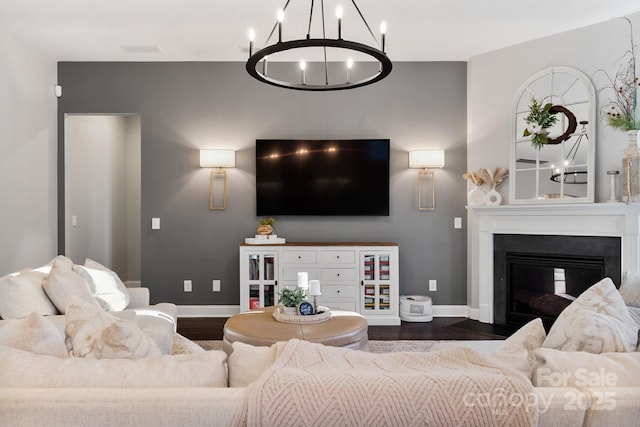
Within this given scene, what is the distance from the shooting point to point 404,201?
176 inches

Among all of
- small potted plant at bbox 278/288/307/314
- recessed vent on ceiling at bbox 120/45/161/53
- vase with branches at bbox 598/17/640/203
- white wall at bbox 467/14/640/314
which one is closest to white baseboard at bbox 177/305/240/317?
small potted plant at bbox 278/288/307/314

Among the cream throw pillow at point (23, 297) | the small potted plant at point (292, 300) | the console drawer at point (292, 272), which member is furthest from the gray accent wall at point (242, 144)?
the cream throw pillow at point (23, 297)

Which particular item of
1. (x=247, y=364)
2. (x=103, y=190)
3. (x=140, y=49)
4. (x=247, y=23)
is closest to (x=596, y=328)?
(x=247, y=364)

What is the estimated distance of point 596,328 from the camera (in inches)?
50.0

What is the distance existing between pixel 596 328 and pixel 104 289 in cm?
275

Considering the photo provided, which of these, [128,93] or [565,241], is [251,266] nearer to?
[128,93]

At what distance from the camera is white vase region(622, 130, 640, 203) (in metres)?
3.25

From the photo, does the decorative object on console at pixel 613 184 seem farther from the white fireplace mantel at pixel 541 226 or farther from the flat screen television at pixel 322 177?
the flat screen television at pixel 322 177

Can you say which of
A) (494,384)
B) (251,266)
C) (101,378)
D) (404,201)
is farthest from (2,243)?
(494,384)

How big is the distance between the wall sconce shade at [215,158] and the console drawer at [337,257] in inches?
55.7

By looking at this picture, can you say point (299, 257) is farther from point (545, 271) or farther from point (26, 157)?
point (26, 157)

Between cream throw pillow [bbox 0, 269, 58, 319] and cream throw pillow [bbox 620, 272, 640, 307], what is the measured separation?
113 inches

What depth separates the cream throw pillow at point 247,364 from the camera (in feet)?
3.53

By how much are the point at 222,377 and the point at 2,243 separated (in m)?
3.60
